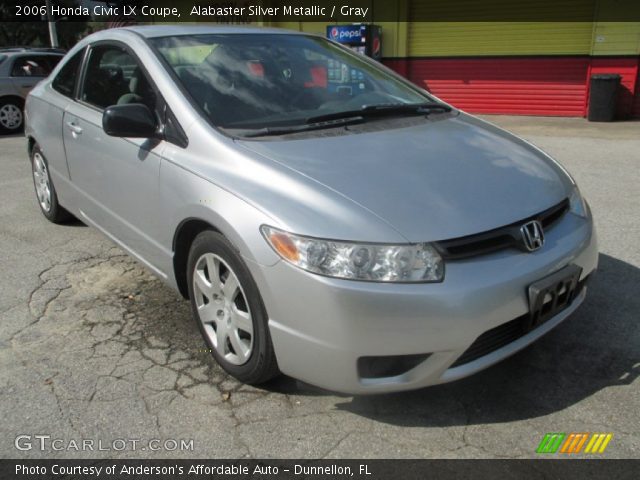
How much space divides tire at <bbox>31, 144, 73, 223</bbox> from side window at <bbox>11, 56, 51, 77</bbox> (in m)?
7.06

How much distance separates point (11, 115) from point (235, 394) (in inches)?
418

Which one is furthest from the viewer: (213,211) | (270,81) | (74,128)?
(74,128)

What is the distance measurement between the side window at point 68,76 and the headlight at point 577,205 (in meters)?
3.44

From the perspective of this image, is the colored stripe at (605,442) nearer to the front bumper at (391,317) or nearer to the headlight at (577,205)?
the front bumper at (391,317)

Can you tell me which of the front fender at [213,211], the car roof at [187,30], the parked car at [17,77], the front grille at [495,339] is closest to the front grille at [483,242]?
the front grille at [495,339]

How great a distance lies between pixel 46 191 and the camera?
4.94m

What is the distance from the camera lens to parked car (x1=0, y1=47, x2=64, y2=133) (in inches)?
424

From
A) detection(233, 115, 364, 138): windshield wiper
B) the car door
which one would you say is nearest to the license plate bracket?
detection(233, 115, 364, 138): windshield wiper

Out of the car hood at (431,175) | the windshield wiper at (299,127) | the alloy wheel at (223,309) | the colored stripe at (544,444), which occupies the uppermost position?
the windshield wiper at (299,127)

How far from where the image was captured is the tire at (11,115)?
11000mm

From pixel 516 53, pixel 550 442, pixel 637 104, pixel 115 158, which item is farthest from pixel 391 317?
pixel 516 53

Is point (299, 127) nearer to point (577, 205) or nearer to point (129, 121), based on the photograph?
point (129, 121)

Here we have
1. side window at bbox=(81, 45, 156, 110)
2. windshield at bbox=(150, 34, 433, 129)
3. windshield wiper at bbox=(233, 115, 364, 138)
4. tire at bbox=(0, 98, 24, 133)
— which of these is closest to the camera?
windshield wiper at bbox=(233, 115, 364, 138)
